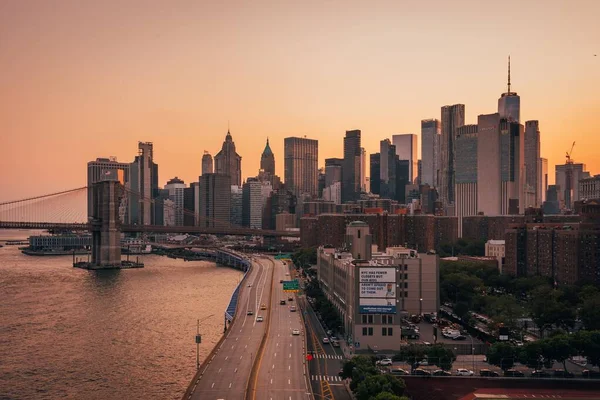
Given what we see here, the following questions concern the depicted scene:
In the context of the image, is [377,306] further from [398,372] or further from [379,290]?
[398,372]

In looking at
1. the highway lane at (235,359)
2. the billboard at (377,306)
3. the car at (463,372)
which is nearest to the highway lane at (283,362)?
the highway lane at (235,359)

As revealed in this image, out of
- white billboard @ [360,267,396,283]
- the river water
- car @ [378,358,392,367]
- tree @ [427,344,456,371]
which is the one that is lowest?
the river water

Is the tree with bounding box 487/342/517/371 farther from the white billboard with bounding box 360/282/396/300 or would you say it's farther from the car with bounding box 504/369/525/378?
the white billboard with bounding box 360/282/396/300

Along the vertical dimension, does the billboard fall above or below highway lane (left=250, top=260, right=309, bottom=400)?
above

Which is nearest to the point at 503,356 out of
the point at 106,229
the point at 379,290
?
the point at 379,290

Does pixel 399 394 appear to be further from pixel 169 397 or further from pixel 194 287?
pixel 194 287

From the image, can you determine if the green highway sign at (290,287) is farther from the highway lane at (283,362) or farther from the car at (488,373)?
the car at (488,373)

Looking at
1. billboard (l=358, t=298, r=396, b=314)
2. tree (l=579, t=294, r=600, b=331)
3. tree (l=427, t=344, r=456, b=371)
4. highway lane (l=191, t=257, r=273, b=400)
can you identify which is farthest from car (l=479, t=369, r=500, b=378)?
tree (l=579, t=294, r=600, b=331)

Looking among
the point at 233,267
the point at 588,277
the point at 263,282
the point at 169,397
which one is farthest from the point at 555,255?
the point at 233,267
